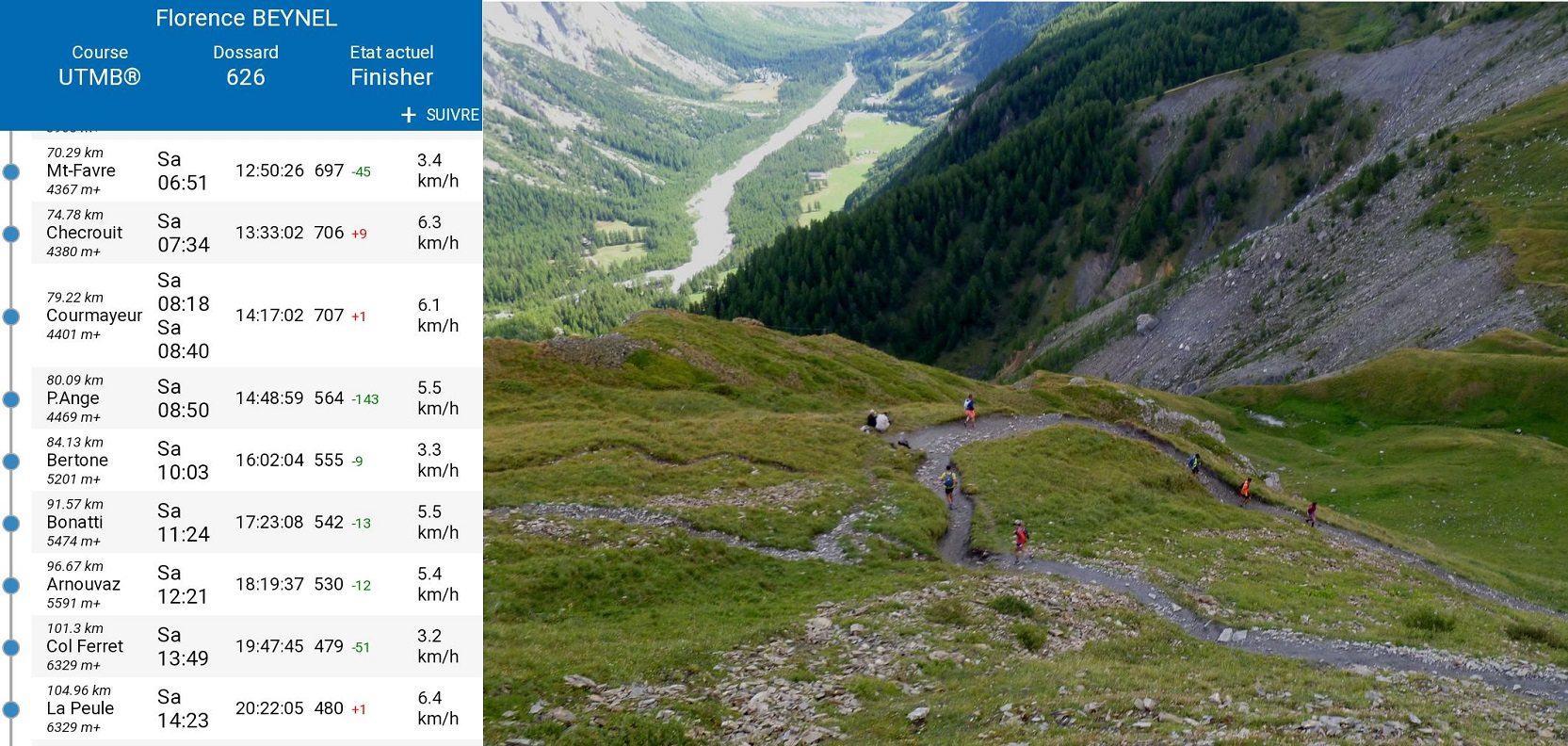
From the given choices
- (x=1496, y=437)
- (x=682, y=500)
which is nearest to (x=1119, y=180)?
(x=1496, y=437)

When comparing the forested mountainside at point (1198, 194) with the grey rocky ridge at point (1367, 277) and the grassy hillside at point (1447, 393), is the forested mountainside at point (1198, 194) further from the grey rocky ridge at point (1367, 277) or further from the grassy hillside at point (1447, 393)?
the grassy hillside at point (1447, 393)

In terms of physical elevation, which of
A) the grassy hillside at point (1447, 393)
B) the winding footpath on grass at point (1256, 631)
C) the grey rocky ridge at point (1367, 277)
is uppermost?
the grey rocky ridge at point (1367, 277)

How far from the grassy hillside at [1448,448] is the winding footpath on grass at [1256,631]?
273 inches

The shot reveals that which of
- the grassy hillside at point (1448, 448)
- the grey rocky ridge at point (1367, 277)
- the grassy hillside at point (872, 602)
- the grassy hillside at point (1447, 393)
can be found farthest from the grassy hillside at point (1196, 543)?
the grey rocky ridge at point (1367, 277)

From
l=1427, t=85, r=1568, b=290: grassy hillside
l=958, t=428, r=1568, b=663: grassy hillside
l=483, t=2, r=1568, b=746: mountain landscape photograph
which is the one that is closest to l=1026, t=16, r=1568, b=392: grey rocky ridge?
l=483, t=2, r=1568, b=746: mountain landscape photograph

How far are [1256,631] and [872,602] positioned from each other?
12.8 metres

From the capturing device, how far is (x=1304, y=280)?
116 meters

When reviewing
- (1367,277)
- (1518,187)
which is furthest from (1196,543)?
(1518,187)

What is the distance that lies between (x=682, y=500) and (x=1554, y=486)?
192ft

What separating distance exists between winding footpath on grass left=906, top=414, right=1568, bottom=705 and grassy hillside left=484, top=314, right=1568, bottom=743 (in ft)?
4.23

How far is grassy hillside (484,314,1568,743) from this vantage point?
65.8 ft

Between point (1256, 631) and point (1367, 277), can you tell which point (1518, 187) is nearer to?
point (1367, 277)

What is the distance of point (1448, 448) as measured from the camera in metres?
69.1

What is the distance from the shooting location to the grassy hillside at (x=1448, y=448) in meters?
54.7
